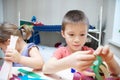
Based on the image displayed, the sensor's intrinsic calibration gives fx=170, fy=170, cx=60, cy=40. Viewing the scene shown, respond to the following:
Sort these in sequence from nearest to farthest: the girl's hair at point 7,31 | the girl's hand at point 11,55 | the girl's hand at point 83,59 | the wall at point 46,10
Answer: the girl's hand at point 83,59 < the girl's hand at point 11,55 < the girl's hair at point 7,31 < the wall at point 46,10

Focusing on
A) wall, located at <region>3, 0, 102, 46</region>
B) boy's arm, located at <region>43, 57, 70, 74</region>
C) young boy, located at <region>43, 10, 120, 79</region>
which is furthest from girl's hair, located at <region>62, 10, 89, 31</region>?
wall, located at <region>3, 0, 102, 46</region>

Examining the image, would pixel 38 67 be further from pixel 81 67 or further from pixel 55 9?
pixel 55 9

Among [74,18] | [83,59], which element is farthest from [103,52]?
[74,18]

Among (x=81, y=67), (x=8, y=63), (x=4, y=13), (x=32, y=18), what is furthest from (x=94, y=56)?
(x=4, y=13)

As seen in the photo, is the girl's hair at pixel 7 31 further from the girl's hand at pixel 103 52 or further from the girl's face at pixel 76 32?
the girl's hand at pixel 103 52

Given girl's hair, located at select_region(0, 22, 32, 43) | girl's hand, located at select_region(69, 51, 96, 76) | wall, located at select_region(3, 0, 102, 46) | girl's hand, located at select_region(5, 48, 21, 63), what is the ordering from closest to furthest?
girl's hand, located at select_region(69, 51, 96, 76) → girl's hand, located at select_region(5, 48, 21, 63) → girl's hair, located at select_region(0, 22, 32, 43) → wall, located at select_region(3, 0, 102, 46)

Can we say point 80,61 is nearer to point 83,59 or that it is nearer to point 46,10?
point 83,59

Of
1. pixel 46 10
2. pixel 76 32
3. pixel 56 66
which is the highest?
pixel 46 10

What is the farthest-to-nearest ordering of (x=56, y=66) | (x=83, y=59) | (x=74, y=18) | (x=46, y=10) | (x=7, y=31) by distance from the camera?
1. (x=46, y=10)
2. (x=7, y=31)
3. (x=74, y=18)
4. (x=56, y=66)
5. (x=83, y=59)

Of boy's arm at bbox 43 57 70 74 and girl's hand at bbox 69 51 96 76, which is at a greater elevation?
girl's hand at bbox 69 51 96 76

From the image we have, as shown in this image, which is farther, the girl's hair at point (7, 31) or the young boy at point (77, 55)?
the girl's hair at point (7, 31)

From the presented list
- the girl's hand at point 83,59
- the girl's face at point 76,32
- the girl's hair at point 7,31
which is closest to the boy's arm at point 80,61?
the girl's hand at point 83,59

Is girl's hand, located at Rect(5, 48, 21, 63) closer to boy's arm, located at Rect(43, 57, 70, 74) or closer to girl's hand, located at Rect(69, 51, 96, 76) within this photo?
boy's arm, located at Rect(43, 57, 70, 74)

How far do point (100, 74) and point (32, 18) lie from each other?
2658 mm
